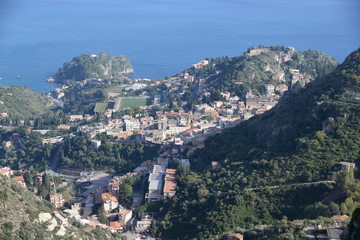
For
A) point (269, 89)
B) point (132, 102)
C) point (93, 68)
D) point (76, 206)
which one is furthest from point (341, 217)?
point (93, 68)

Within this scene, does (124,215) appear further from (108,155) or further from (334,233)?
(334,233)

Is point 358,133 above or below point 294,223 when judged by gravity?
above

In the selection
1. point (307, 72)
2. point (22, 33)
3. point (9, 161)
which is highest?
point (22, 33)

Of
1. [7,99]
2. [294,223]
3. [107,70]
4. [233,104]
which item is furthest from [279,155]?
[107,70]

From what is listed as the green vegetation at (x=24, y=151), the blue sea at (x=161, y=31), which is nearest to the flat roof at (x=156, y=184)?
the green vegetation at (x=24, y=151)

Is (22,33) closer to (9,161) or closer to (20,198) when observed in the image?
(9,161)

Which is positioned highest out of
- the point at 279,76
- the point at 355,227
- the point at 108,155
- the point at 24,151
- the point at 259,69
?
the point at 259,69

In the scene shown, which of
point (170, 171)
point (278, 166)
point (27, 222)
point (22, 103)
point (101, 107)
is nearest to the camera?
point (27, 222)
